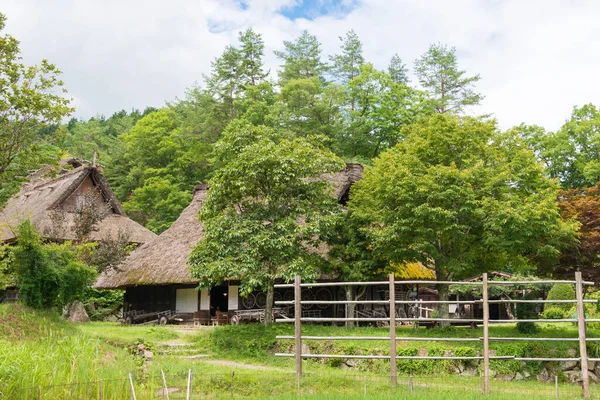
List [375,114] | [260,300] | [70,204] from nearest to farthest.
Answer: [260,300] → [70,204] → [375,114]

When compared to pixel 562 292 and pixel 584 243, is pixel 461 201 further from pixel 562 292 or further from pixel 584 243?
pixel 562 292

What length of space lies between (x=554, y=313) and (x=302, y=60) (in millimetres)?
25993

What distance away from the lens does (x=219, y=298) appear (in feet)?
85.0

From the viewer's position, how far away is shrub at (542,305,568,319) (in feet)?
84.4

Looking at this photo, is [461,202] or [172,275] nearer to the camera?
[461,202]

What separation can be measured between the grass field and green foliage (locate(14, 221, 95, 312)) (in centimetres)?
63

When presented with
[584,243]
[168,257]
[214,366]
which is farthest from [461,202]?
[168,257]

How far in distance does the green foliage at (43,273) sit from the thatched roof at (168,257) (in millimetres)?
6727

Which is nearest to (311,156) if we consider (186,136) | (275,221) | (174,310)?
(275,221)

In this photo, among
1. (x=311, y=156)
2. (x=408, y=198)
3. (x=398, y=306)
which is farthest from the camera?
(x=398, y=306)

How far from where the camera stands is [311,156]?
19484 mm

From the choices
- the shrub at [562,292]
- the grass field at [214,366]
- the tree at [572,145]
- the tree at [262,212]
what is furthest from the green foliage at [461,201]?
the tree at [572,145]

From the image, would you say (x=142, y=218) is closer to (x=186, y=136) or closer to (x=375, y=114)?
(x=186, y=136)

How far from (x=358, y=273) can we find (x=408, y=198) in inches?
133
